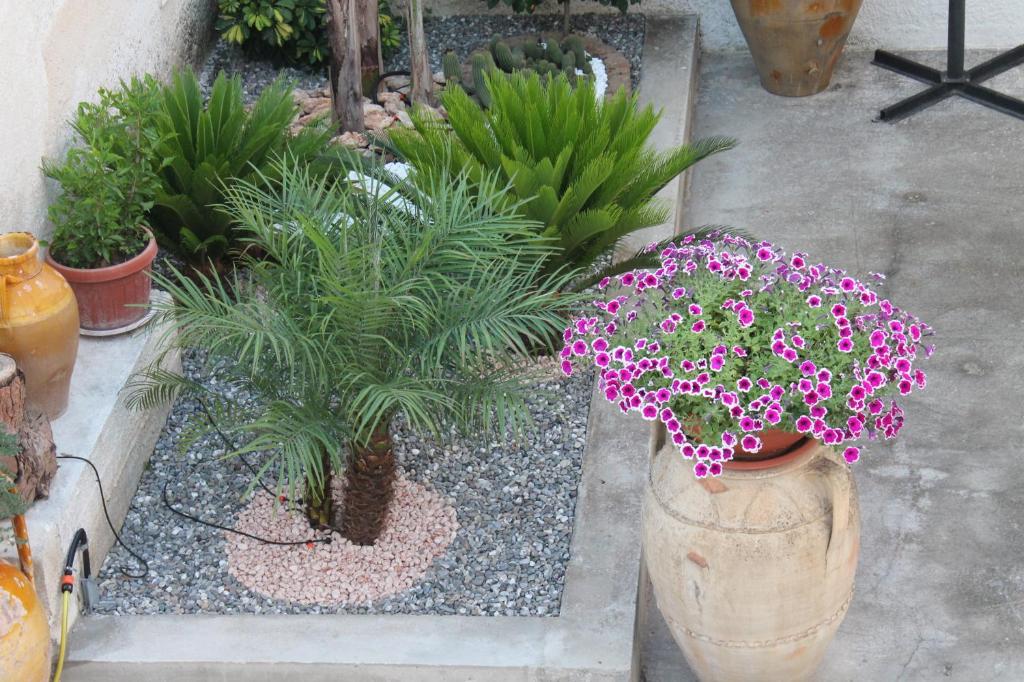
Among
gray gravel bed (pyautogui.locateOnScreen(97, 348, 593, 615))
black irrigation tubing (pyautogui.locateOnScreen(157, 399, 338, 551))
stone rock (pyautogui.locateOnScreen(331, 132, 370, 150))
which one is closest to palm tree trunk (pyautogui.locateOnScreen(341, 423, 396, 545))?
black irrigation tubing (pyautogui.locateOnScreen(157, 399, 338, 551))

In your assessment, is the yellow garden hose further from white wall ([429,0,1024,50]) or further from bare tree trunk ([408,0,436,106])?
white wall ([429,0,1024,50])

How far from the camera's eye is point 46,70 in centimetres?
476

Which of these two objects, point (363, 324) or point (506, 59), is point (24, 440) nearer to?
point (363, 324)

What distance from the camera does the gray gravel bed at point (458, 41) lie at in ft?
21.9

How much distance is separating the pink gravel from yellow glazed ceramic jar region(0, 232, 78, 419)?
2.22ft

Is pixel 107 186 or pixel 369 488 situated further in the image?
pixel 107 186

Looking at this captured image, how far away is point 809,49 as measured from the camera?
6.57m

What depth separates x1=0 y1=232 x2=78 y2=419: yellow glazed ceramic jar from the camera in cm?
385

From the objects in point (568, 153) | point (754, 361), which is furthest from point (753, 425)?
point (568, 153)

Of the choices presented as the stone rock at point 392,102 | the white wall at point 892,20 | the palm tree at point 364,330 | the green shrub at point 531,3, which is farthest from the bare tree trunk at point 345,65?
the palm tree at point 364,330

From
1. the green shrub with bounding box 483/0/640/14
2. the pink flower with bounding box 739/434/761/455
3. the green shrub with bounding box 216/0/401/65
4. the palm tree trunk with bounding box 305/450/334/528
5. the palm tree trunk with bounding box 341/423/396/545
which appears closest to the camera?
the pink flower with bounding box 739/434/761/455

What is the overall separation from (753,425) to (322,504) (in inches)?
56.7

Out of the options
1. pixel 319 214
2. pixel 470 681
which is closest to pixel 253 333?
pixel 319 214

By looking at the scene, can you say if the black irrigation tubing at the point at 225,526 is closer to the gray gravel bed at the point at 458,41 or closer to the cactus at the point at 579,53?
the gray gravel bed at the point at 458,41
